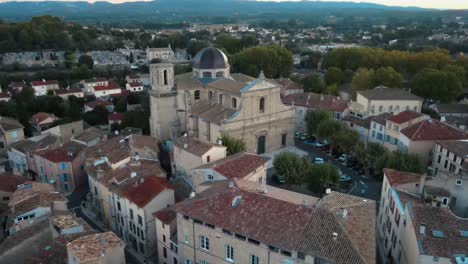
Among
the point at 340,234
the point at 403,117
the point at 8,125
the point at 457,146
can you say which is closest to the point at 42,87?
the point at 8,125

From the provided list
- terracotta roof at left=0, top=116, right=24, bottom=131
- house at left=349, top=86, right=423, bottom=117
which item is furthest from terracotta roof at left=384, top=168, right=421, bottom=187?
terracotta roof at left=0, top=116, right=24, bottom=131

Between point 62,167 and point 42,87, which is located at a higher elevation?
point 62,167

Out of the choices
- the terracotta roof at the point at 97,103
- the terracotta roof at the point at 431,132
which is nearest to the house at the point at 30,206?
the terracotta roof at the point at 431,132

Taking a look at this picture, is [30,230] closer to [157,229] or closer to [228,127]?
[157,229]

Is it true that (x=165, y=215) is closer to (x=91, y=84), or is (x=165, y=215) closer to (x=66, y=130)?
(x=66, y=130)

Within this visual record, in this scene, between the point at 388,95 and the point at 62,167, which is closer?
the point at 62,167
